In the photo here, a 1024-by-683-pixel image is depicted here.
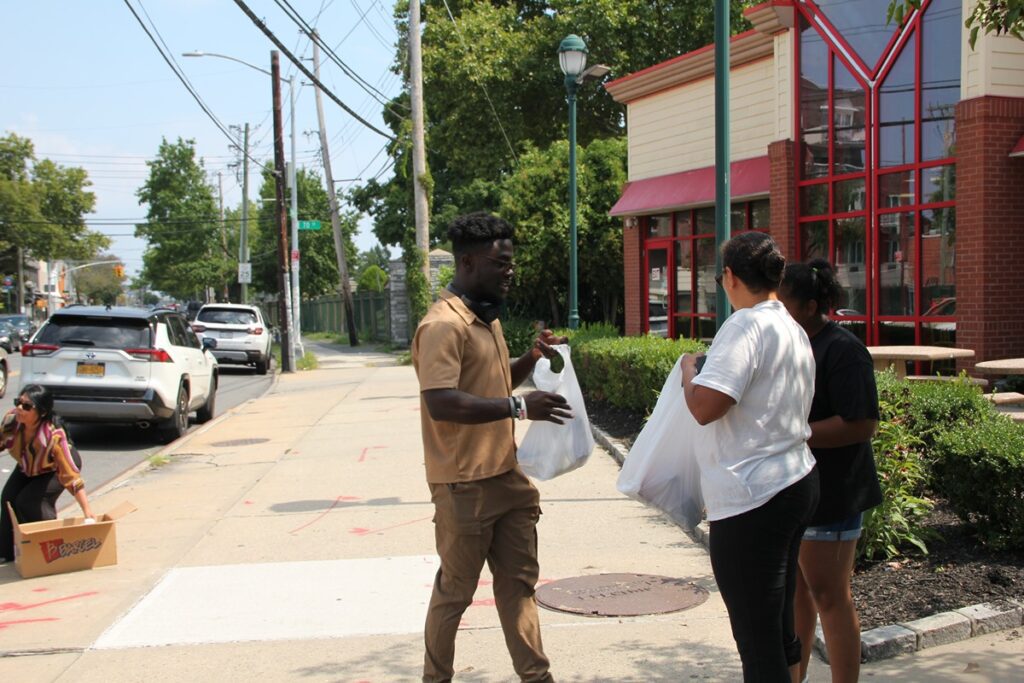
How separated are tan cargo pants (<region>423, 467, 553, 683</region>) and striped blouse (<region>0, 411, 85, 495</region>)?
12.6 ft

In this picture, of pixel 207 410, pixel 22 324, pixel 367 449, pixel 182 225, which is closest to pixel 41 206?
pixel 182 225

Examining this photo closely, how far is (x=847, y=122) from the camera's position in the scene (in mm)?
Result: 12828

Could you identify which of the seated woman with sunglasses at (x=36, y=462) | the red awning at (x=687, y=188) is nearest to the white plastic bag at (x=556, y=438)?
the seated woman with sunglasses at (x=36, y=462)

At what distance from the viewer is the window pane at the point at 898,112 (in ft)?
38.7

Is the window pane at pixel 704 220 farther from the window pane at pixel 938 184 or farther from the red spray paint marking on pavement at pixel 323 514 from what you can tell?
the red spray paint marking on pavement at pixel 323 514

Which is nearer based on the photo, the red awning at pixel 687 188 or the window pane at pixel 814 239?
the window pane at pixel 814 239

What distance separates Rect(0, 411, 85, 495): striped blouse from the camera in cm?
658

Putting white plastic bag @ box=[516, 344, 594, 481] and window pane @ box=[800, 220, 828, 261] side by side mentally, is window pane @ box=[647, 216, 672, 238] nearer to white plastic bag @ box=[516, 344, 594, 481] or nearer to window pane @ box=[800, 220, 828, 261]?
window pane @ box=[800, 220, 828, 261]

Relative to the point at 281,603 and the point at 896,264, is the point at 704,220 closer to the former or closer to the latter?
the point at 896,264

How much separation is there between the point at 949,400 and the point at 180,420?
9.23 m

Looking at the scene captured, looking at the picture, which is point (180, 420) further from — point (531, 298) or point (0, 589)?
point (531, 298)

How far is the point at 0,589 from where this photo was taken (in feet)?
19.9

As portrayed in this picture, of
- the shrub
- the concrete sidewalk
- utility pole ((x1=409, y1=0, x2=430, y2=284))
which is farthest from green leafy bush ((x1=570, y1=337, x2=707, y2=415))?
utility pole ((x1=409, y1=0, x2=430, y2=284))

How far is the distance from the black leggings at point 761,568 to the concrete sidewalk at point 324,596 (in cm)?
122
